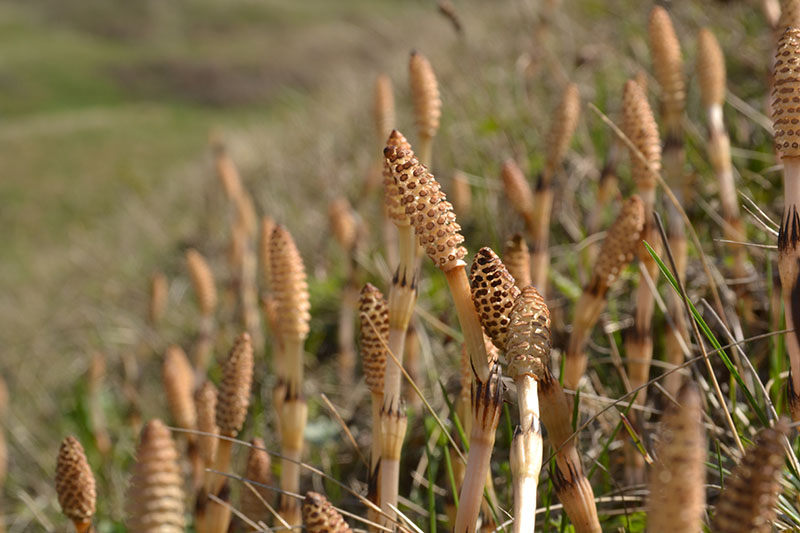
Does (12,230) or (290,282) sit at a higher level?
(12,230)

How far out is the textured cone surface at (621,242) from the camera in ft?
4.71

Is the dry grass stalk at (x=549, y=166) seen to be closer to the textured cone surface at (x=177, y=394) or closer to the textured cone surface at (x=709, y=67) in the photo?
the textured cone surface at (x=709, y=67)

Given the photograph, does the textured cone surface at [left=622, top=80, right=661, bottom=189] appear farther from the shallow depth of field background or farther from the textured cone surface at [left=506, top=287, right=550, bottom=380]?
the textured cone surface at [left=506, top=287, right=550, bottom=380]

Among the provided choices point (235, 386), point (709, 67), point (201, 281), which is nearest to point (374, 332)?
point (235, 386)

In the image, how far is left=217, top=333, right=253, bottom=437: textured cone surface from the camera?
1.40m

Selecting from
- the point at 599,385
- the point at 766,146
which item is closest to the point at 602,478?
the point at 599,385

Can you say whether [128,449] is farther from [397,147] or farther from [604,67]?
[604,67]

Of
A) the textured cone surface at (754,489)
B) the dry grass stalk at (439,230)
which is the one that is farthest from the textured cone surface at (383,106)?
the textured cone surface at (754,489)

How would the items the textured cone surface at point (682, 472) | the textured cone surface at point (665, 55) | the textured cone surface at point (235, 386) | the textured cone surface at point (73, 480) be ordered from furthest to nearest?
1. the textured cone surface at point (665, 55)
2. the textured cone surface at point (235, 386)
3. the textured cone surface at point (73, 480)
4. the textured cone surface at point (682, 472)

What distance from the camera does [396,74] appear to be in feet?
23.2

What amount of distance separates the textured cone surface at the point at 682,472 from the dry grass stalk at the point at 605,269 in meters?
0.77

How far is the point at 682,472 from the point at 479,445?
1.40 ft

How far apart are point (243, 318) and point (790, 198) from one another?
7.91 ft

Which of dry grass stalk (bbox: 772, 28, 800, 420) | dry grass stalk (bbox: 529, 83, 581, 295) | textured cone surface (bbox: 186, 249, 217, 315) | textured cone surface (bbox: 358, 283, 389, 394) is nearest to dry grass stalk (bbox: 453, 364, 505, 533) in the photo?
textured cone surface (bbox: 358, 283, 389, 394)
